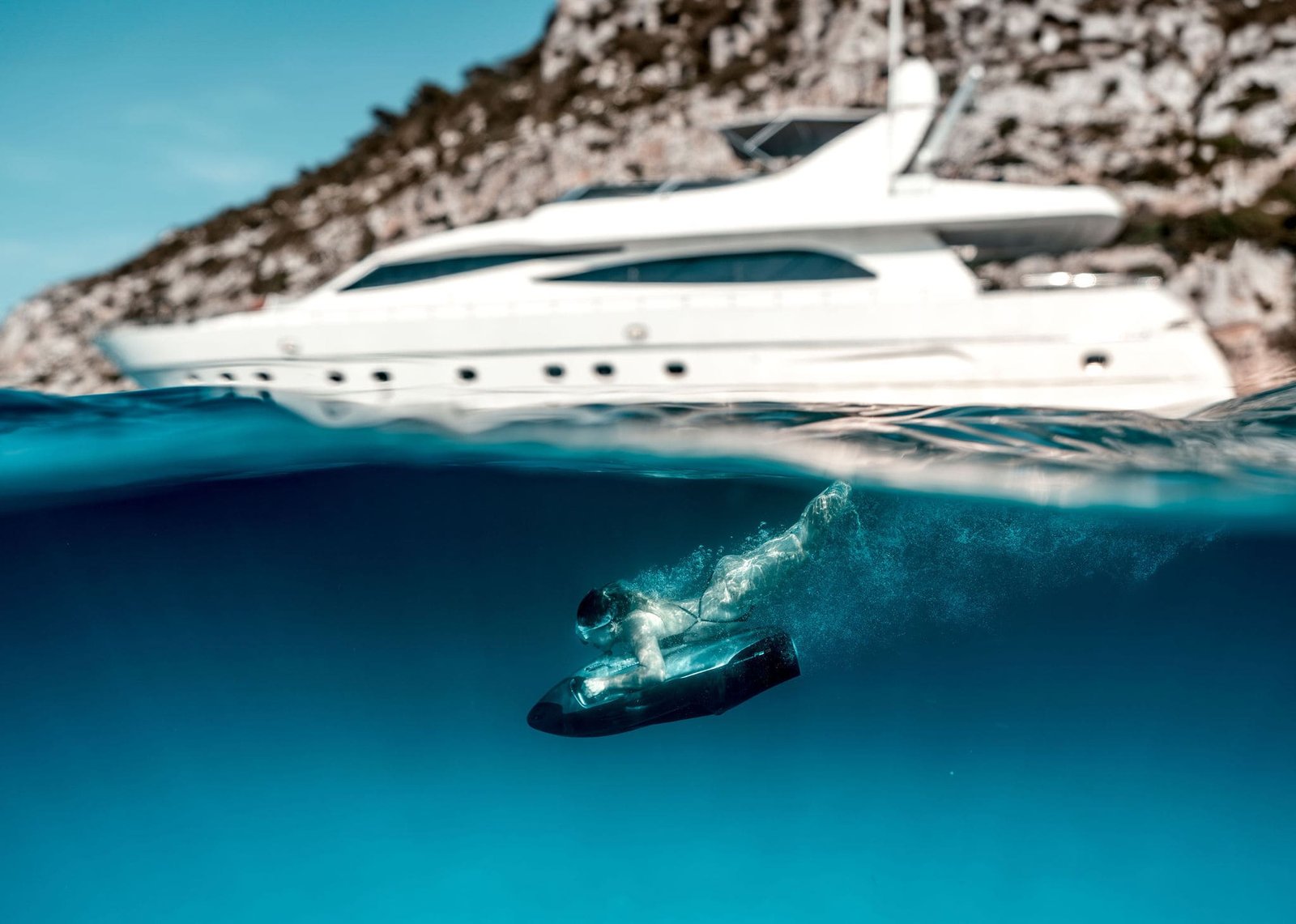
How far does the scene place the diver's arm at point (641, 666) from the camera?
7.22 m

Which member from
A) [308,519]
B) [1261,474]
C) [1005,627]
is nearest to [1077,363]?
[1261,474]

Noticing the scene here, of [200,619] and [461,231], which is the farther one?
[200,619]

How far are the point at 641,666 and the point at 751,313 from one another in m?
5.94

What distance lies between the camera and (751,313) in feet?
38.3

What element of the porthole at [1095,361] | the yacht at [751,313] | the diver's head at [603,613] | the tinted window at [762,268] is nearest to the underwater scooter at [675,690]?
the diver's head at [603,613]

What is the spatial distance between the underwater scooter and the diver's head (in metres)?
0.29

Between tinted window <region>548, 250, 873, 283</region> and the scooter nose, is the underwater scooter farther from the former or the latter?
tinted window <region>548, 250, 873, 283</region>

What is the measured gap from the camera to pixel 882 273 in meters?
12.0

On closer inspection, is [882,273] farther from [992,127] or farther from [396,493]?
[992,127]

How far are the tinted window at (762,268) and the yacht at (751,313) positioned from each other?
25mm

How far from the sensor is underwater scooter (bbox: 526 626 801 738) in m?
7.21

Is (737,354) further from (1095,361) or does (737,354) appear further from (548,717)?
(548,717)

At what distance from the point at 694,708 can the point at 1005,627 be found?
11131 millimetres

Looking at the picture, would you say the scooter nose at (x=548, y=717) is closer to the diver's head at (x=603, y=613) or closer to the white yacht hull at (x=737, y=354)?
the diver's head at (x=603, y=613)
